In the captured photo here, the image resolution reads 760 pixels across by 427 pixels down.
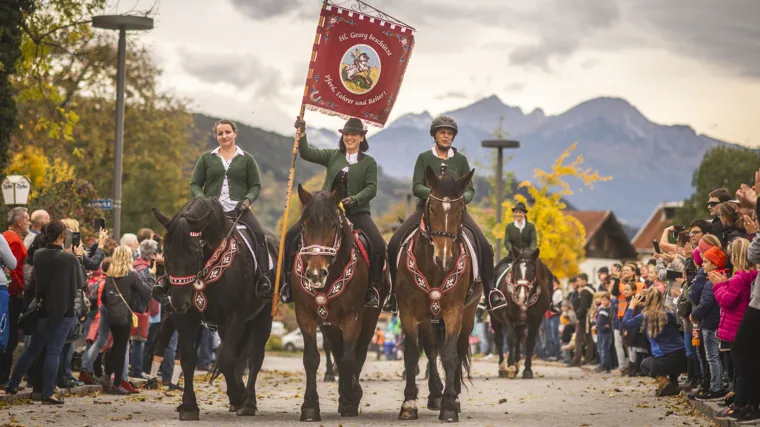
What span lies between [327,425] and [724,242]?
6.10 m

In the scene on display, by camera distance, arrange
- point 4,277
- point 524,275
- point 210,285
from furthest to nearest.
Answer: point 524,275 → point 4,277 → point 210,285

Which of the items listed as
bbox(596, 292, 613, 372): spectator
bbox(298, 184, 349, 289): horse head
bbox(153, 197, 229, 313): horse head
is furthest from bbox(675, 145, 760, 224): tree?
bbox(153, 197, 229, 313): horse head

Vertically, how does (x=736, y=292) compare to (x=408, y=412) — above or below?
above

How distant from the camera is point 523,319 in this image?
2420 cm

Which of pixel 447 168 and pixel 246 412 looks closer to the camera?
pixel 246 412

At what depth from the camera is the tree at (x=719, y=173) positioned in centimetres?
8150

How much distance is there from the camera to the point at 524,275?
23.8m

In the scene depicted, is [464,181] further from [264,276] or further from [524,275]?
[524,275]

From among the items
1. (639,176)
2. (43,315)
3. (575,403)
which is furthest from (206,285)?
(639,176)

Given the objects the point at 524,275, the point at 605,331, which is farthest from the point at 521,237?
the point at 605,331

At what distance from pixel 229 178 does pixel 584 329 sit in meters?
17.2

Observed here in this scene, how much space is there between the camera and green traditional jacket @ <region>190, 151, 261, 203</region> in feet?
49.8

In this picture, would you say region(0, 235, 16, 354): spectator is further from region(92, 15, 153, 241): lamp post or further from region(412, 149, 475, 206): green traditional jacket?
region(92, 15, 153, 241): lamp post

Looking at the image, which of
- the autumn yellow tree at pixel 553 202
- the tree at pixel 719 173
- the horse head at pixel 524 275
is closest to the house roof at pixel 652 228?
the tree at pixel 719 173
